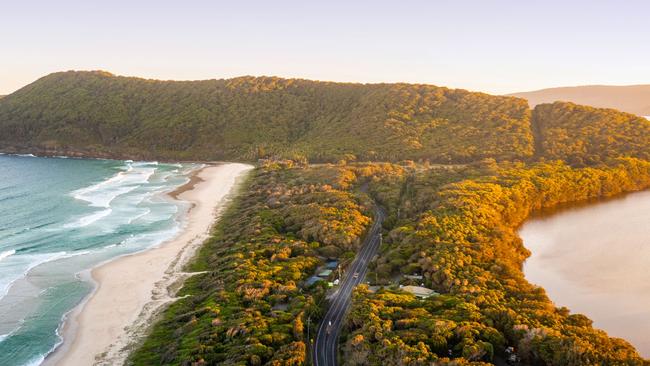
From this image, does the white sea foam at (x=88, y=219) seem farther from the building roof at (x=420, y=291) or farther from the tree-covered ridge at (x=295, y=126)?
the tree-covered ridge at (x=295, y=126)

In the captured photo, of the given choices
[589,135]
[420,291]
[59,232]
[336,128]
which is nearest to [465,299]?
[420,291]

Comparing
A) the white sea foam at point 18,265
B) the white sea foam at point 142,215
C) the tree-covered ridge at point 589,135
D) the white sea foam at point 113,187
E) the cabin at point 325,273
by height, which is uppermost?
the tree-covered ridge at point 589,135

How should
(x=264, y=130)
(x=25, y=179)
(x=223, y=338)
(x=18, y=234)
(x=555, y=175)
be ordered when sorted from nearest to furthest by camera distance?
(x=223, y=338), (x=18, y=234), (x=555, y=175), (x=25, y=179), (x=264, y=130)

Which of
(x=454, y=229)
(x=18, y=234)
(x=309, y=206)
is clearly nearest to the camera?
(x=454, y=229)

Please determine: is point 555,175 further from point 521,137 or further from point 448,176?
point 521,137

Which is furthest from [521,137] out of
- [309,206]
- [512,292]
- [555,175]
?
[512,292]

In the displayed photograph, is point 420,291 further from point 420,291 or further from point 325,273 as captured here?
point 325,273

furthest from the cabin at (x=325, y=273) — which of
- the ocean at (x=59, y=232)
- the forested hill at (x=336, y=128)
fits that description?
the forested hill at (x=336, y=128)
